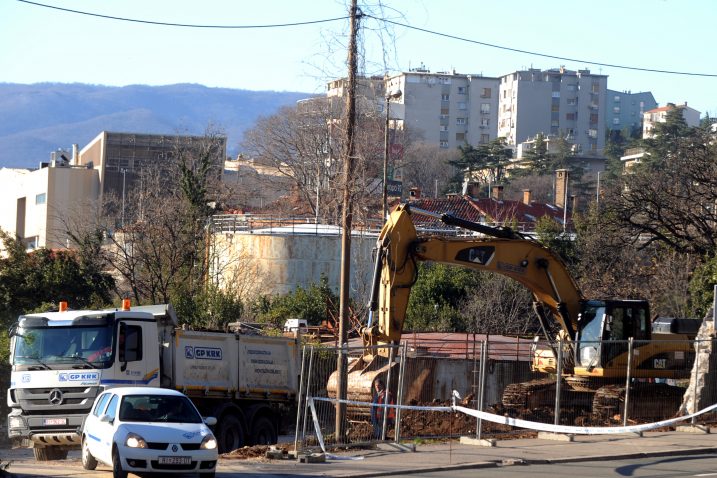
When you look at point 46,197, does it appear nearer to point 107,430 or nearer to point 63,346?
point 63,346

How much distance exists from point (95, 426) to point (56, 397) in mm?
4146

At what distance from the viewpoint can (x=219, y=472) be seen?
19109 millimetres

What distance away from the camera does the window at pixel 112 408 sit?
1819cm

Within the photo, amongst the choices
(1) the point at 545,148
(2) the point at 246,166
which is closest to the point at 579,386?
(2) the point at 246,166

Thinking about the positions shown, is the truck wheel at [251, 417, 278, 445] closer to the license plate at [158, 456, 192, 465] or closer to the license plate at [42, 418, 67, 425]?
the license plate at [42, 418, 67, 425]

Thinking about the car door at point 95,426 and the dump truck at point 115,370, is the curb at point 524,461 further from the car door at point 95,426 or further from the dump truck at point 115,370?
the dump truck at point 115,370

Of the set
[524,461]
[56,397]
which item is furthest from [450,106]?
[524,461]

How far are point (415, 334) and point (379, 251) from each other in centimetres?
1692

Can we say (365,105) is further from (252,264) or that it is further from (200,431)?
(252,264)

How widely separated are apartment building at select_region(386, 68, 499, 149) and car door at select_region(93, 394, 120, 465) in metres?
137

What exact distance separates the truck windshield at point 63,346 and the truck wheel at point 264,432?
4.98 m

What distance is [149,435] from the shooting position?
Result: 17.4 meters

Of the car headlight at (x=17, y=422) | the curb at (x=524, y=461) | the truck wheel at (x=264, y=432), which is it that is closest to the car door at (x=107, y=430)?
the curb at (x=524, y=461)

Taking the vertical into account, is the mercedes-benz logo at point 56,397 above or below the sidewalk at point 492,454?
above
